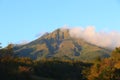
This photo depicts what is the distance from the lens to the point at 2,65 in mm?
121000

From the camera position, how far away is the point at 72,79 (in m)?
173

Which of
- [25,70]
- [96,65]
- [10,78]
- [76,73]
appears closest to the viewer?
[10,78]

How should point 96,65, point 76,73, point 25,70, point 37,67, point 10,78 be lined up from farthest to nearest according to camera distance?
point 76,73
point 37,67
point 96,65
point 25,70
point 10,78

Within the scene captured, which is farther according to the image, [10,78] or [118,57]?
[118,57]

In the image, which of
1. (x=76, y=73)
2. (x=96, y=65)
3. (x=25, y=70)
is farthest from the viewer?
(x=76, y=73)

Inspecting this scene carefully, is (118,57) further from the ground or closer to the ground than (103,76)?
further from the ground

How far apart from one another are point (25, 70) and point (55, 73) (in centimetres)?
4320

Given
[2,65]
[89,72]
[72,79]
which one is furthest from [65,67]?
[2,65]

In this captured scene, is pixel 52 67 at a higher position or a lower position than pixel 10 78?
higher

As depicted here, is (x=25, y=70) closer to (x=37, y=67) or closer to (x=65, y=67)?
(x=37, y=67)

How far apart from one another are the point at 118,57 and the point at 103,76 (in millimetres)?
21394

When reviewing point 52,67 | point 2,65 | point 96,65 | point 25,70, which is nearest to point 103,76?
point 96,65

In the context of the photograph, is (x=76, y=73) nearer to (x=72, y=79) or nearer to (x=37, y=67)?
(x=72, y=79)

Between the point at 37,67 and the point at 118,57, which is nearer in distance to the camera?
the point at 118,57
